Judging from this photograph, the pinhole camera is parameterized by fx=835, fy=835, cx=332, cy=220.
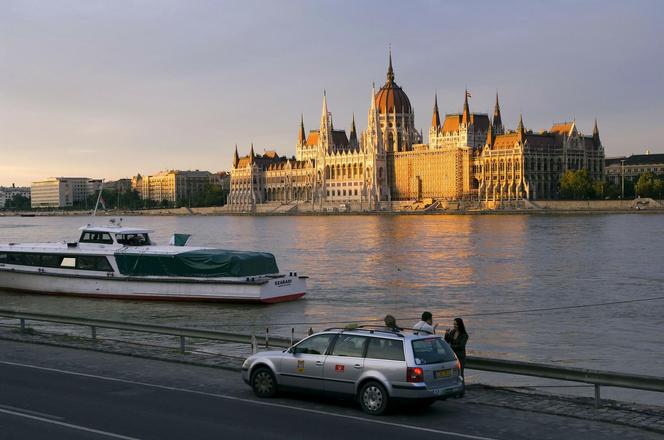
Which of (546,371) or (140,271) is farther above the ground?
(140,271)

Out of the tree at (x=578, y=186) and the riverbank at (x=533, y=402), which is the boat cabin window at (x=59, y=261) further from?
the tree at (x=578, y=186)

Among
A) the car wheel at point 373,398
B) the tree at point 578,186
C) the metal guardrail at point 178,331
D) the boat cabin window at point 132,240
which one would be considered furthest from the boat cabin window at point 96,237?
the tree at point 578,186

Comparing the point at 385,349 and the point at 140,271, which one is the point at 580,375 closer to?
the point at 385,349

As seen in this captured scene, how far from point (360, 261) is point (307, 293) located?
74.6 feet

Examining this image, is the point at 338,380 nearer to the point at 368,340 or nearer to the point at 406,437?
the point at 368,340

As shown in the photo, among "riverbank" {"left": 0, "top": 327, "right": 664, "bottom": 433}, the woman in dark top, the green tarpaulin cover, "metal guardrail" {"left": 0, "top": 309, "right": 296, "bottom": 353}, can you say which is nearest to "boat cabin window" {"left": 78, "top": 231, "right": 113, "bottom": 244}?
the green tarpaulin cover

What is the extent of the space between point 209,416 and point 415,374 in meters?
3.31

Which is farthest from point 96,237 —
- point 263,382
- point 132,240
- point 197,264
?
point 263,382

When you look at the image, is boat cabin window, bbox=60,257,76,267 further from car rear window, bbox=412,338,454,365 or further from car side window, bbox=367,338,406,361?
car rear window, bbox=412,338,454,365

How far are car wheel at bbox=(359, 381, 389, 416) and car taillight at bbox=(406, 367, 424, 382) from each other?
1.60ft

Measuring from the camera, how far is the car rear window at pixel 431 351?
42.9ft

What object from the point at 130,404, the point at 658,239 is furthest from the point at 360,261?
the point at 130,404

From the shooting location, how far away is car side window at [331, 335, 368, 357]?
1358cm

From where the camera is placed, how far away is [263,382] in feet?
47.8
